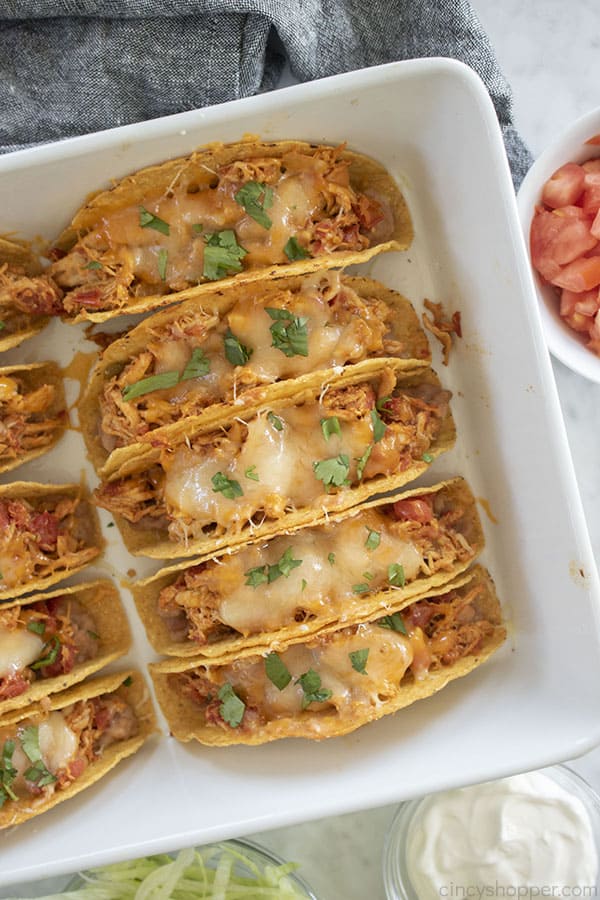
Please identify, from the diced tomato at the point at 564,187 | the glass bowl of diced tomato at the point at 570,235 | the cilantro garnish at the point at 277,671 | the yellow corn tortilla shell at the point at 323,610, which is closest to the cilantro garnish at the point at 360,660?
the yellow corn tortilla shell at the point at 323,610

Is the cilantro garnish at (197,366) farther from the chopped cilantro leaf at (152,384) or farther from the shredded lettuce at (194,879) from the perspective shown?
the shredded lettuce at (194,879)

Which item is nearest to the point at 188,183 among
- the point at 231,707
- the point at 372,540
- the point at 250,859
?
the point at 372,540

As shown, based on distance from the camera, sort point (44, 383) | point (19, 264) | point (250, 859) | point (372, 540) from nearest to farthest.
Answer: point (372, 540)
point (19, 264)
point (44, 383)
point (250, 859)

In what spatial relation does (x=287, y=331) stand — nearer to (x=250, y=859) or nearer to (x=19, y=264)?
(x=19, y=264)

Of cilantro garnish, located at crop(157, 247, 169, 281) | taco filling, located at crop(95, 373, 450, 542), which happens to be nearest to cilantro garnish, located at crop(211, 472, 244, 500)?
taco filling, located at crop(95, 373, 450, 542)

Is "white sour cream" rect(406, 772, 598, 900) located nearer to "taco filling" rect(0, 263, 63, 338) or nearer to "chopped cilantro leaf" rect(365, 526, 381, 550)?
"chopped cilantro leaf" rect(365, 526, 381, 550)

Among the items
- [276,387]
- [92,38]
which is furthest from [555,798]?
[92,38]

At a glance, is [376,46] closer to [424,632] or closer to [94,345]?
[94,345]

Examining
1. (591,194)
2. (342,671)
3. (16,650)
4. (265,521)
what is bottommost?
(342,671)
